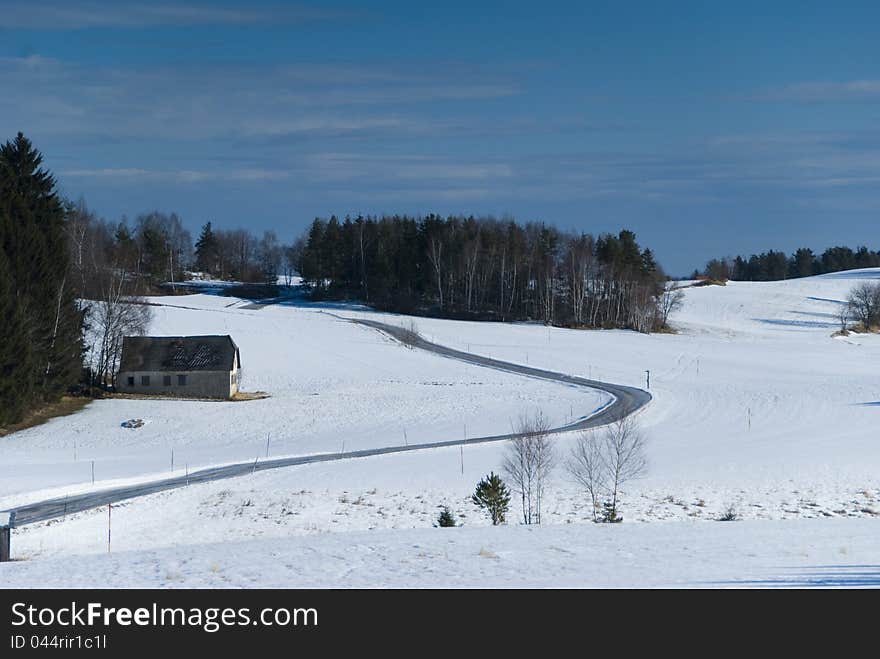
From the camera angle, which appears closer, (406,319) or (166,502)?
(166,502)

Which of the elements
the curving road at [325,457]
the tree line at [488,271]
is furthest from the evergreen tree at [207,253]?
the curving road at [325,457]

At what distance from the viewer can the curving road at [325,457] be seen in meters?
29.6

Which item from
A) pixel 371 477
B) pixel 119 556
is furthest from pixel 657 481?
pixel 119 556

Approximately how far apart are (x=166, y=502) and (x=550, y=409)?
28197 mm

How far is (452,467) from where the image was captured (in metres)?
37.2

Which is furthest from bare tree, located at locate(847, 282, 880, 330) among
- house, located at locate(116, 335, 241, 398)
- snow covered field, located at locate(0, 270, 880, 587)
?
house, located at locate(116, 335, 241, 398)

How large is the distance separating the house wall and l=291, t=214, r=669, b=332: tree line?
57.1 meters

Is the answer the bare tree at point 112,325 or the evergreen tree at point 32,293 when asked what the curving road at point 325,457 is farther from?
the bare tree at point 112,325

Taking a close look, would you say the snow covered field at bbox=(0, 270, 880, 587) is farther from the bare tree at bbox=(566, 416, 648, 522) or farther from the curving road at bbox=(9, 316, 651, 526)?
the curving road at bbox=(9, 316, 651, 526)

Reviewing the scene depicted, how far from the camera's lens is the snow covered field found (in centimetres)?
1523

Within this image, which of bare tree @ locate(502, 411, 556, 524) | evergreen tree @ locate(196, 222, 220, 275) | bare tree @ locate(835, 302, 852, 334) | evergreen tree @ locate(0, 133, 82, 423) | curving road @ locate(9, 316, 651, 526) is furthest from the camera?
evergreen tree @ locate(196, 222, 220, 275)

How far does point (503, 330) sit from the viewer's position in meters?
97.2

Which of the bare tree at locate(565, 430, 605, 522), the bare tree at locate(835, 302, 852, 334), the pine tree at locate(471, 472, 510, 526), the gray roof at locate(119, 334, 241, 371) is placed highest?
the bare tree at locate(835, 302, 852, 334)
